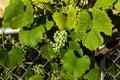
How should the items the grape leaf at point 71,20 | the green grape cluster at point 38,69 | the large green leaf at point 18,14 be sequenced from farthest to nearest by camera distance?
the green grape cluster at point 38,69 → the grape leaf at point 71,20 → the large green leaf at point 18,14

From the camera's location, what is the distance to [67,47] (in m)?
2.65

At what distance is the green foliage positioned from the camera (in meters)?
2.50

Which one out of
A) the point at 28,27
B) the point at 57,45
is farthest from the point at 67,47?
the point at 28,27

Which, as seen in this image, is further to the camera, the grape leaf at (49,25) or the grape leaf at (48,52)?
the grape leaf at (48,52)

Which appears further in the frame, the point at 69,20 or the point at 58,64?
the point at 58,64

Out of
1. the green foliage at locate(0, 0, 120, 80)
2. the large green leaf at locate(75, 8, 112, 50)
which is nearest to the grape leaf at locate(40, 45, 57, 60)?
the green foliage at locate(0, 0, 120, 80)

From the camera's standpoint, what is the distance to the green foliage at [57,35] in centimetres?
250

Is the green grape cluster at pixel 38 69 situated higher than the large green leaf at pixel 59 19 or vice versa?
the large green leaf at pixel 59 19

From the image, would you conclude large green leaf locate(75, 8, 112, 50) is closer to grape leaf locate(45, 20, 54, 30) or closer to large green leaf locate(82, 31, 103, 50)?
large green leaf locate(82, 31, 103, 50)

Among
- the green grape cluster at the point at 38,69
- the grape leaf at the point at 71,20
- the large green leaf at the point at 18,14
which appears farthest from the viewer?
the green grape cluster at the point at 38,69

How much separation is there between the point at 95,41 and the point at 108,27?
0.12 metres

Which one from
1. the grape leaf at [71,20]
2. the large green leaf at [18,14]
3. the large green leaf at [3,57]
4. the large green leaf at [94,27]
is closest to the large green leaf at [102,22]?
the large green leaf at [94,27]

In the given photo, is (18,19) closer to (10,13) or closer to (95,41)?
(10,13)

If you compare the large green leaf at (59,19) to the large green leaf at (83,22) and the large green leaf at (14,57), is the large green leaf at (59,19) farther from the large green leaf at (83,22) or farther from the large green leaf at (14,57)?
the large green leaf at (14,57)
